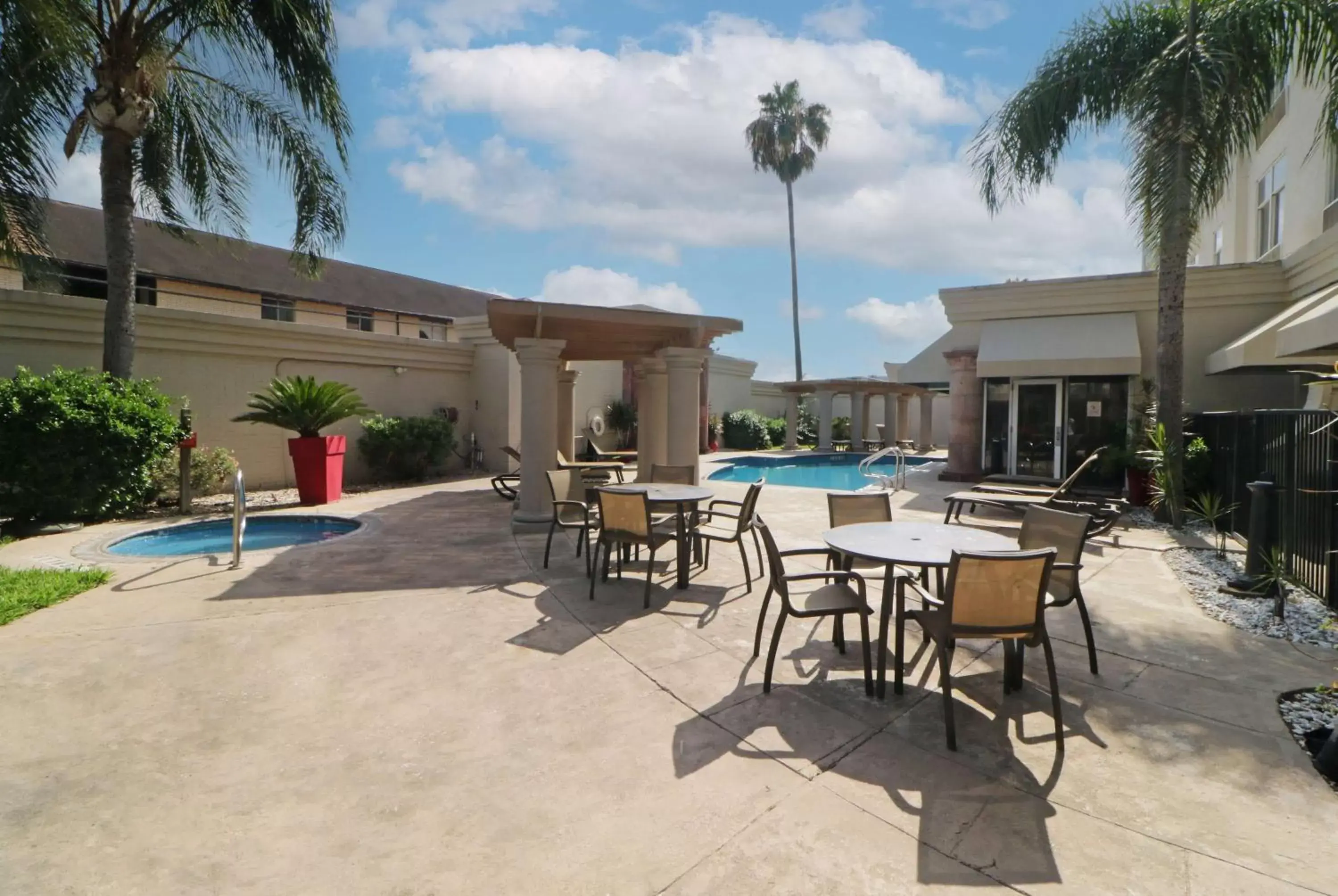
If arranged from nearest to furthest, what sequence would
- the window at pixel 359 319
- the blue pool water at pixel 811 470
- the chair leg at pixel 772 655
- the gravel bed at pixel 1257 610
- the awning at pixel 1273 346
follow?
the chair leg at pixel 772 655 < the gravel bed at pixel 1257 610 < the awning at pixel 1273 346 < the blue pool water at pixel 811 470 < the window at pixel 359 319

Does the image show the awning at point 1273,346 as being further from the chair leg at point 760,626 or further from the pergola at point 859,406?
the pergola at point 859,406

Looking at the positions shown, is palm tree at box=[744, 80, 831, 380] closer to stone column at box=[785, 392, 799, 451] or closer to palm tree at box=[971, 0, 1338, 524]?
stone column at box=[785, 392, 799, 451]

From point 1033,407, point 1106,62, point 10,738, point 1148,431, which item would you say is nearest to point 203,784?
point 10,738

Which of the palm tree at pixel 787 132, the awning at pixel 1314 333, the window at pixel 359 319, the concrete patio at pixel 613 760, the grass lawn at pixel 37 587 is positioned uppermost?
the palm tree at pixel 787 132

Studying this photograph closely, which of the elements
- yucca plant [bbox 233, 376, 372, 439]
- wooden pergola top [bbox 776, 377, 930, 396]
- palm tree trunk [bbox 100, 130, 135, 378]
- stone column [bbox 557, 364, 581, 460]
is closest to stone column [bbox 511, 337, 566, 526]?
yucca plant [bbox 233, 376, 372, 439]

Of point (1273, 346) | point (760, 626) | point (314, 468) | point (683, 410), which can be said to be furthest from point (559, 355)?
point (1273, 346)

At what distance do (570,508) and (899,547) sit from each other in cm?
424

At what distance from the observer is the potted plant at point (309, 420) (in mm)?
11875

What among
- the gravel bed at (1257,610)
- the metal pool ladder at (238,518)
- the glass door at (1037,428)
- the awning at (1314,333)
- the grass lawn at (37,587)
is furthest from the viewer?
the glass door at (1037,428)

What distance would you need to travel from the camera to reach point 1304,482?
6293 millimetres

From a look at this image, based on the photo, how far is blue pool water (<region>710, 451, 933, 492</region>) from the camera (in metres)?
19.6

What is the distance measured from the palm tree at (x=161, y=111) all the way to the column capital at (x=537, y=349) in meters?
6.08

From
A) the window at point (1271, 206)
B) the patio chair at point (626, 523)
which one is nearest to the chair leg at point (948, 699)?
the patio chair at point (626, 523)

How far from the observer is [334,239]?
13164 mm
